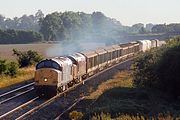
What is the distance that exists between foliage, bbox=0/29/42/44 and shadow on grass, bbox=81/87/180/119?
97120 mm

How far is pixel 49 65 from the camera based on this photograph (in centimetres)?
2902

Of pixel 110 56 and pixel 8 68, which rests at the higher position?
pixel 8 68

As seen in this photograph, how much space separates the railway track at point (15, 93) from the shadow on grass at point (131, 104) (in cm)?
498

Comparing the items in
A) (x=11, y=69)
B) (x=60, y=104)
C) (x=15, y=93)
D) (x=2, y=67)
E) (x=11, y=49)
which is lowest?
(x=11, y=49)

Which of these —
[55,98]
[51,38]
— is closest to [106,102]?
[55,98]

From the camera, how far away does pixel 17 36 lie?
125 metres

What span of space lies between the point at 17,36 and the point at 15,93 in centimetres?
9647

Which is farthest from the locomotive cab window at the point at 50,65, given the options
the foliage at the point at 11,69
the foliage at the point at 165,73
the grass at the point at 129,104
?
the foliage at the point at 11,69

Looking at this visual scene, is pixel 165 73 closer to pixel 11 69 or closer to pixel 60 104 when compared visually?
pixel 60 104

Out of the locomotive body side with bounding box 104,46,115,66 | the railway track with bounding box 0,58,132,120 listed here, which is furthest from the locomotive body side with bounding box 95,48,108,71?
the railway track with bounding box 0,58,132,120

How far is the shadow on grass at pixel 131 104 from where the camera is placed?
1931 cm

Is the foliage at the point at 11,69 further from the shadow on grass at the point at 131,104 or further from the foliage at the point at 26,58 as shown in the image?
the shadow on grass at the point at 131,104

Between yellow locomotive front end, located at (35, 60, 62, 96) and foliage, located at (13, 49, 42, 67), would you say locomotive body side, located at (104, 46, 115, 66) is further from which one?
yellow locomotive front end, located at (35, 60, 62, 96)

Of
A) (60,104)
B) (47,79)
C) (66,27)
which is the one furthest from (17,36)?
(60,104)
